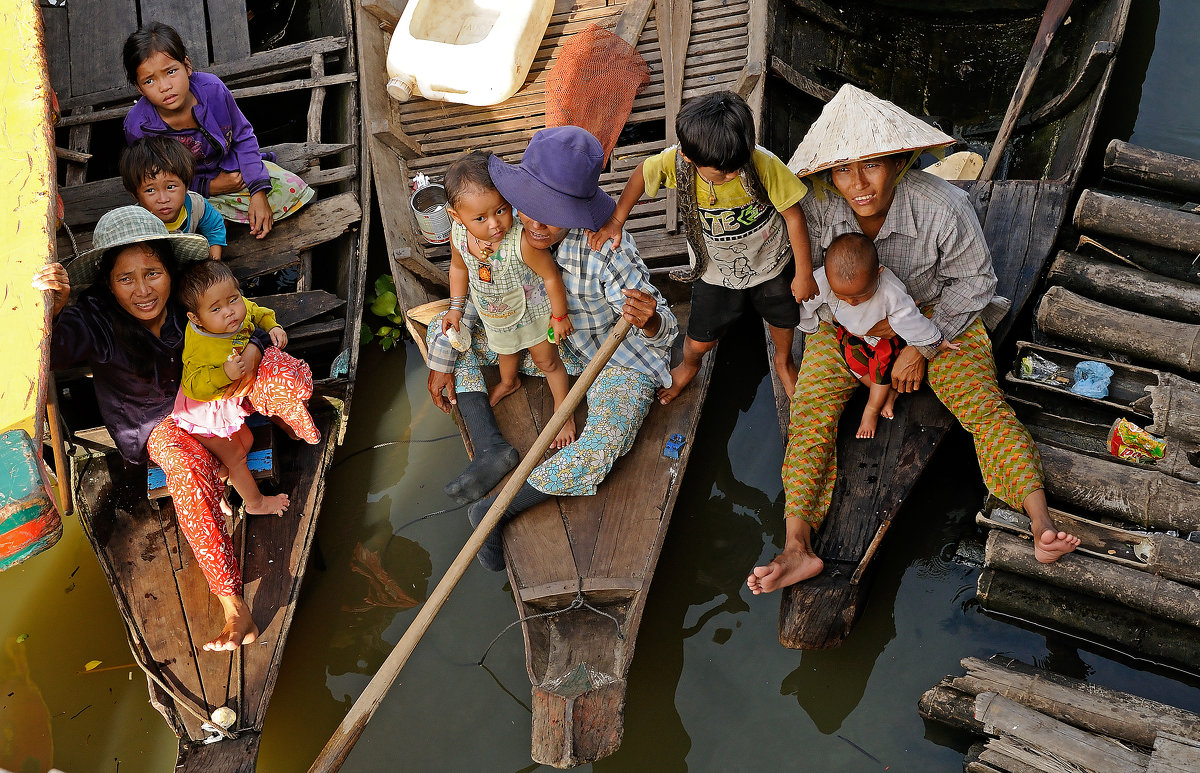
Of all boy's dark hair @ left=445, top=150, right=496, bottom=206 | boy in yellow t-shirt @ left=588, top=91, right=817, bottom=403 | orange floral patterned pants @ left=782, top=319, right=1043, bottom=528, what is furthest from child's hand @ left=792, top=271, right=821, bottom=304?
boy's dark hair @ left=445, top=150, right=496, bottom=206

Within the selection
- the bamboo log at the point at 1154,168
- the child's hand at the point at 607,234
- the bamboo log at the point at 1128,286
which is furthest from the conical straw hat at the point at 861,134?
the bamboo log at the point at 1154,168

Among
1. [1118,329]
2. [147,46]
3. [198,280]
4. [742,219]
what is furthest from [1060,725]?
[147,46]

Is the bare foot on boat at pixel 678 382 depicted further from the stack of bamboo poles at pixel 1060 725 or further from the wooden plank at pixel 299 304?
the wooden plank at pixel 299 304

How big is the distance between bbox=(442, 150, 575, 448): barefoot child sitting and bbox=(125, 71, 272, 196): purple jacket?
1.38m

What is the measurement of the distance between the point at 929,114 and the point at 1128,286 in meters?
1.76

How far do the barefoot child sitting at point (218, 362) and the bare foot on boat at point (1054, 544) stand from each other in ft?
9.77

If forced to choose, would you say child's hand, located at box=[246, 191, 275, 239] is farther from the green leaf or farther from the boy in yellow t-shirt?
the boy in yellow t-shirt

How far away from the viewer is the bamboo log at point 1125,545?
119 inches

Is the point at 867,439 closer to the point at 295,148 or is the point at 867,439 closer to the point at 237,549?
the point at 237,549

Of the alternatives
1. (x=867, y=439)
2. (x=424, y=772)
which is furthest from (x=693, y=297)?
(x=424, y=772)

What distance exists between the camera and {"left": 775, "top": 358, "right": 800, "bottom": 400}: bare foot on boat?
3877 millimetres

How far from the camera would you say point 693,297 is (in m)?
3.71

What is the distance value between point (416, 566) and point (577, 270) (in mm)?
1606

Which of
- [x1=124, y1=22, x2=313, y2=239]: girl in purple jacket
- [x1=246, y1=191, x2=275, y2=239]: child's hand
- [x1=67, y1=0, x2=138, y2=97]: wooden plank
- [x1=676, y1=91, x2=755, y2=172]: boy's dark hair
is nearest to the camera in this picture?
[x1=676, y1=91, x2=755, y2=172]: boy's dark hair
